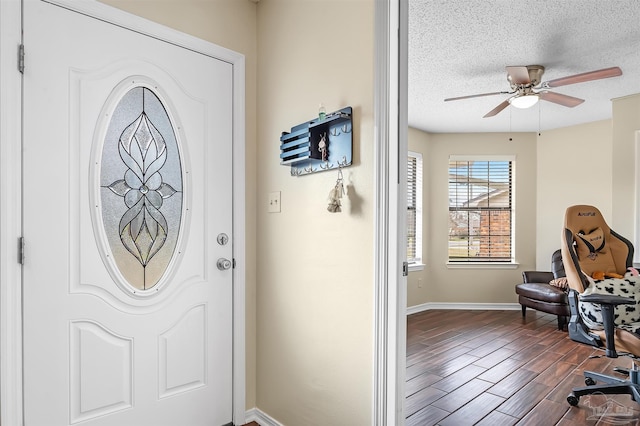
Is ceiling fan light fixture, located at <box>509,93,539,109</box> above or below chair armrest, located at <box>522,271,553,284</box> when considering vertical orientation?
above

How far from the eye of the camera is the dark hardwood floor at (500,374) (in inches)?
99.3

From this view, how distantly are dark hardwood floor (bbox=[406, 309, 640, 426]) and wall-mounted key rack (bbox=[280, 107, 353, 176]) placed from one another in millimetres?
1689

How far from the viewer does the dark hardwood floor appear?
252cm

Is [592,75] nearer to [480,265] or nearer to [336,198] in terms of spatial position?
[336,198]

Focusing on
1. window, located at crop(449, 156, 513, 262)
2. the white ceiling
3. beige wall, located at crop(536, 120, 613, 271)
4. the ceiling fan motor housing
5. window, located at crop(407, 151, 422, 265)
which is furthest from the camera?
window, located at crop(449, 156, 513, 262)

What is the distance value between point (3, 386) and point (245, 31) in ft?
6.43

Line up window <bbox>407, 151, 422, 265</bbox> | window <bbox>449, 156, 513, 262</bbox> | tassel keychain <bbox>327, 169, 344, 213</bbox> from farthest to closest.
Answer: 1. window <bbox>449, 156, 513, 262</bbox>
2. window <bbox>407, 151, 422, 265</bbox>
3. tassel keychain <bbox>327, 169, 344, 213</bbox>

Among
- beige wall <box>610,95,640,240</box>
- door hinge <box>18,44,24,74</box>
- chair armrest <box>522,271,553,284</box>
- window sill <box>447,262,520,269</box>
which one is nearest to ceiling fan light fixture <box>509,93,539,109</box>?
beige wall <box>610,95,640,240</box>

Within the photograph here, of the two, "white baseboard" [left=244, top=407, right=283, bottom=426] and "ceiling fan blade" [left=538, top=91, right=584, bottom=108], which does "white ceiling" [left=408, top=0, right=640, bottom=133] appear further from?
"white baseboard" [left=244, top=407, right=283, bottom=426]

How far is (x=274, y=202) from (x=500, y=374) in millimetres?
2352

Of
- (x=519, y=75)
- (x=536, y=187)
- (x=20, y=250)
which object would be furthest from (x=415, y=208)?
(x=20, y=250)

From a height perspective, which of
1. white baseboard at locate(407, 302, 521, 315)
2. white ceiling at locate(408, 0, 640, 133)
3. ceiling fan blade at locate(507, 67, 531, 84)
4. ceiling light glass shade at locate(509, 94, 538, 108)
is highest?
white ceiling at locate(408, 0, 640, 133)

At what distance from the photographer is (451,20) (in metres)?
2.64

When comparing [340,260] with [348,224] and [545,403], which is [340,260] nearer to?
[348,224]
